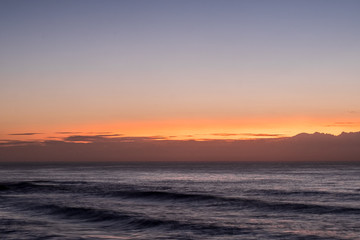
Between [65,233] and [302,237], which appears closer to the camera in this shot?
[302,237]

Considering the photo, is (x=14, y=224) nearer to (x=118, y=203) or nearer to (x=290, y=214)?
(x=118, y=203)

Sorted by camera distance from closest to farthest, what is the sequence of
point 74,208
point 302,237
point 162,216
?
point 302,237, point 162,216, point 74,208

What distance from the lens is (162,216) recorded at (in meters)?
31.9

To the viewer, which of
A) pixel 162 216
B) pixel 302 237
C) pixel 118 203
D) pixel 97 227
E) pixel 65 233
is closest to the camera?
pixel 302 237

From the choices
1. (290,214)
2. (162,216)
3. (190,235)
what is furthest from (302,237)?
(162,216)

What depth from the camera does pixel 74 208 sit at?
36094 millimetres

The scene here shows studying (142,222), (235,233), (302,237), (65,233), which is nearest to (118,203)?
(142,222)

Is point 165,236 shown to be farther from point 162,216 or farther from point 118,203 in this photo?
point 118,203

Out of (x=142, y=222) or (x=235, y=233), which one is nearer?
(x=235, y=233)

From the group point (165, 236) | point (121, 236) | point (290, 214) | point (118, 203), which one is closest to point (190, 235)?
point (165, 236)

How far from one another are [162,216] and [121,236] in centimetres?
825

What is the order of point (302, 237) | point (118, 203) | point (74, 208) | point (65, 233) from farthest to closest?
point (118, 203) < point (74, 208) < point (65, 233) < point (302, 237)

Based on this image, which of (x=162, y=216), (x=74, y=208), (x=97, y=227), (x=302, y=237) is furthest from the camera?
(x=74, y=208)

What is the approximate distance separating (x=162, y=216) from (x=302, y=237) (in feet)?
40.0
